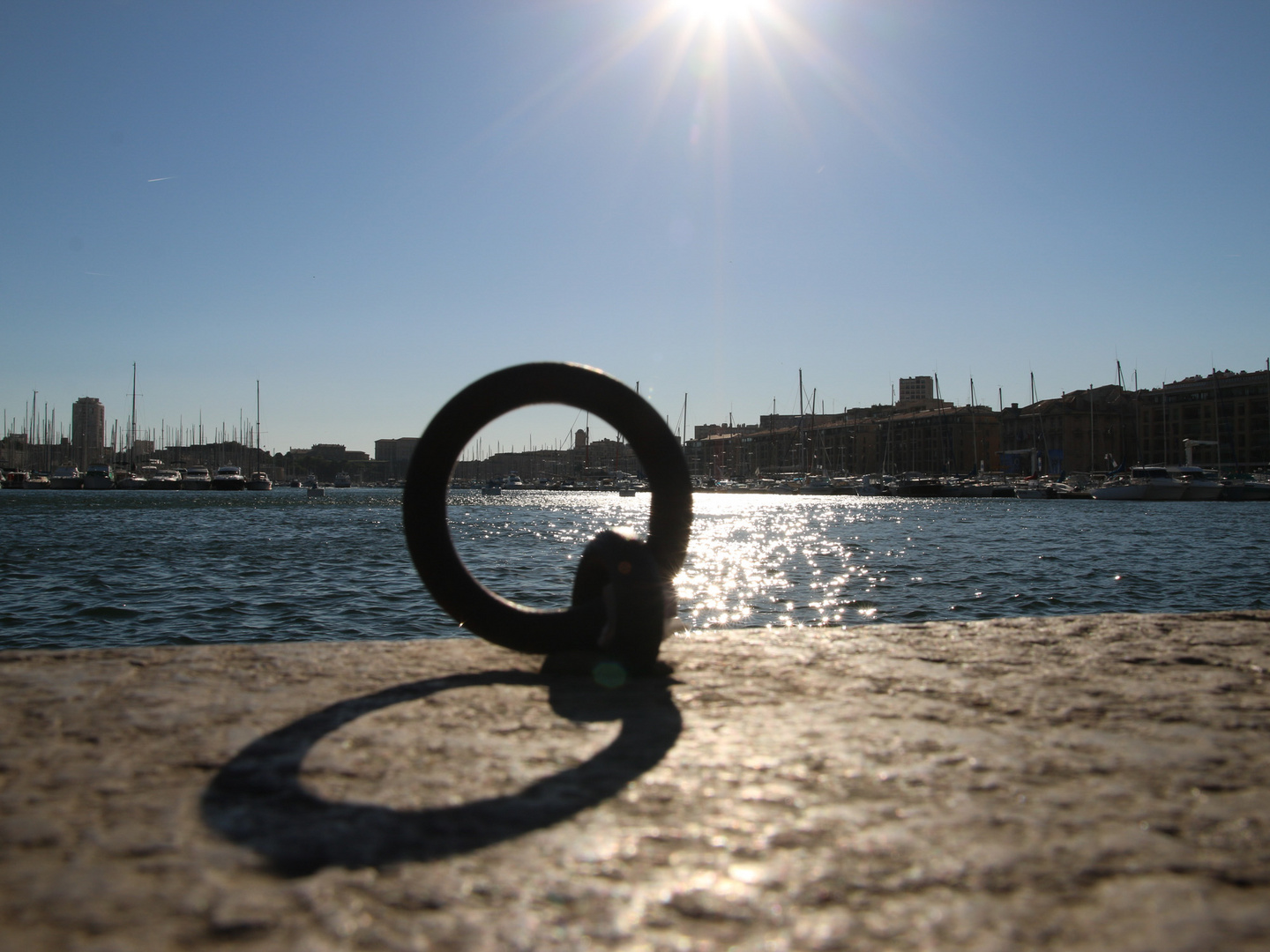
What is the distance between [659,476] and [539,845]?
3.08 metres

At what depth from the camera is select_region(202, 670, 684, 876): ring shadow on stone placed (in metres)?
2.26

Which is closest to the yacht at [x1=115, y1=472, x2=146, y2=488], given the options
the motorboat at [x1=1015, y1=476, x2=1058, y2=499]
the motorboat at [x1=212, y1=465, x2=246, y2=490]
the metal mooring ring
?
the motorboat at [x1=212, y1=465, x2=246, y2=490]

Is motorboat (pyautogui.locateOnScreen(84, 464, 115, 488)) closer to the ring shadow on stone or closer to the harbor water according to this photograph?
the harbor water

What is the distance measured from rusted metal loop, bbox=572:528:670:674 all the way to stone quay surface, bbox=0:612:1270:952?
0.73 feet

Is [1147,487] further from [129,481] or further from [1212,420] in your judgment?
[129,481]

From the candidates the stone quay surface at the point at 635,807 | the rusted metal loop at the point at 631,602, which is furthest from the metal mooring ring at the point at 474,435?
the stone quay surface at the point at 635,807

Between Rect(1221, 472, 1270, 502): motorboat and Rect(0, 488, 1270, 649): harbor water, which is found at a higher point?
Rect(1221, 472, 1270, 502): motorboat

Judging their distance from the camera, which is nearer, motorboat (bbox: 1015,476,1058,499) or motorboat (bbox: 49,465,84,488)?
motorboat (bbox: 1015,476,1058,499)

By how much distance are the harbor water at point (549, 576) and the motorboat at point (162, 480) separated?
9052 cm

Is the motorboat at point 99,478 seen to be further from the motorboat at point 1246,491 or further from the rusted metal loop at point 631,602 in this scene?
the rusted metal loop at point 631,602

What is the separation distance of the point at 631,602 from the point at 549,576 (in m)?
18.0

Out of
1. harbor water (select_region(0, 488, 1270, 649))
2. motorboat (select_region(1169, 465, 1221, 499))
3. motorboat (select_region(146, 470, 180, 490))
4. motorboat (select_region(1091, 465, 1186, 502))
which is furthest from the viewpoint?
motorboat (select_region(146, 470, 180, 490))

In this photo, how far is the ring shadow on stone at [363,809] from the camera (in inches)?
89.0

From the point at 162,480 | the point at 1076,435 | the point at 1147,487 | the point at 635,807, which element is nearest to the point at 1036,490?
the point at 1147,487
